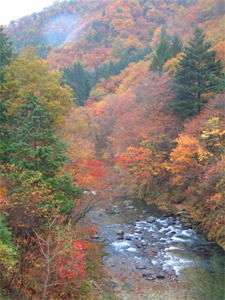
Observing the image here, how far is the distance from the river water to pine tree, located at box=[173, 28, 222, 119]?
39.4 feet

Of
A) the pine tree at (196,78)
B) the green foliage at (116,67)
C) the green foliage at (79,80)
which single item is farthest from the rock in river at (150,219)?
the green foliage at (116,67)

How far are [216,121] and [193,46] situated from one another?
1218cm

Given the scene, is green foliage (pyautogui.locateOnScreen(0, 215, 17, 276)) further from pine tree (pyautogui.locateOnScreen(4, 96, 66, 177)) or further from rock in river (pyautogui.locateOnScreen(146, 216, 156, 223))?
rock in river (pyautogui.locateOnScreen(146, 216, 156, 223))

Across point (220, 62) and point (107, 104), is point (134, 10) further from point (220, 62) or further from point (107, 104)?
point (220, 62)

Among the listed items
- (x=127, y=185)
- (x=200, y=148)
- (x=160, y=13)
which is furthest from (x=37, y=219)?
(x=160, y=13)

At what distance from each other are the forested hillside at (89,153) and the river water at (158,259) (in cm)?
137

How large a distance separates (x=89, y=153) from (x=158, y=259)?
1547cm

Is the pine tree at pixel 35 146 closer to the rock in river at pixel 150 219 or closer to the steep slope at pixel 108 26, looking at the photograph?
the rock in river at pixel 150 219

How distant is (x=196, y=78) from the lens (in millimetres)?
29750

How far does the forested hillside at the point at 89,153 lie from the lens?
11938 millimetres

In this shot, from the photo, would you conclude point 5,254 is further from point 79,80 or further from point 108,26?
point 108,26

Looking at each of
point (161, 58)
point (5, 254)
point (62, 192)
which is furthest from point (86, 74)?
point (5, 254)

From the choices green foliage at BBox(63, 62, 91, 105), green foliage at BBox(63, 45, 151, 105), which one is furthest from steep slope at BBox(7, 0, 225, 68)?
green foliage at BBox(63, 62, 91, 105)

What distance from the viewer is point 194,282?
47.7 ft
